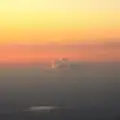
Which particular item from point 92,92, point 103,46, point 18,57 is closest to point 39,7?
point 18,57

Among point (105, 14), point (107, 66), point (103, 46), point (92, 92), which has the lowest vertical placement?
point (92, 92)

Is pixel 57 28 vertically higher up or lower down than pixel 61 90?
higher up

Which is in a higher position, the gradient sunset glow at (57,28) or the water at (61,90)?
the gradient sunset glow at (57,28)

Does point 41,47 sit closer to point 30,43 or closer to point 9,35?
point 30,43

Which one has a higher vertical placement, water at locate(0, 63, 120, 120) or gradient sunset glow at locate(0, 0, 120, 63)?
gradient sunset glow at locate(0, 0, 120, 63)
